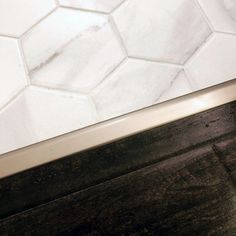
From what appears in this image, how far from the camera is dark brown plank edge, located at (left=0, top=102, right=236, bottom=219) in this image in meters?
0.96

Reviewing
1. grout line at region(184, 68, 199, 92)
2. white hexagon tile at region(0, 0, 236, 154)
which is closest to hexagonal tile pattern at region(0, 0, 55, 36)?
white hexagon tile at region(0, 0, 236, 154)

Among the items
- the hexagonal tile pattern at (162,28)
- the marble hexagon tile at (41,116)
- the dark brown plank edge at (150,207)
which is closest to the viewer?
the dark brown plank edge at (150,207)

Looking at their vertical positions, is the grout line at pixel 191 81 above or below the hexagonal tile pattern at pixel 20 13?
below

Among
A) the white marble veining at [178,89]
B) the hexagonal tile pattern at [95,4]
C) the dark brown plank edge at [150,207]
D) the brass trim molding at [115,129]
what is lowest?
the dark brown plank edge at [150,207]

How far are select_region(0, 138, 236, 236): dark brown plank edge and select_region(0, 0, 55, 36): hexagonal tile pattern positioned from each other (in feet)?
2.27

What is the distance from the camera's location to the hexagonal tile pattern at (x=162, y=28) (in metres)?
1.16

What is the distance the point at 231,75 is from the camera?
1096 mm

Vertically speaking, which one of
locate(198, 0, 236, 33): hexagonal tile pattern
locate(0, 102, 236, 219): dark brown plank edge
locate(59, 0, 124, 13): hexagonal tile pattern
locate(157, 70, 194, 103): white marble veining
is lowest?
locate(0, 102, 236, 219): dark brown plank edge

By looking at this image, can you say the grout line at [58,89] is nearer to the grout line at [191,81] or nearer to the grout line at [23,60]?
the grout line at [23,60]

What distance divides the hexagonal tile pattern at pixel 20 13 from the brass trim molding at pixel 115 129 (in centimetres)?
49

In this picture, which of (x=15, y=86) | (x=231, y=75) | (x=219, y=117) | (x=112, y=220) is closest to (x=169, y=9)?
(x=231, y=75)

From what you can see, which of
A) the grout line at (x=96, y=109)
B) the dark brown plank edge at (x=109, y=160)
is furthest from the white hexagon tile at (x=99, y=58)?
the dark brown plank edge at (x=109, y=160)

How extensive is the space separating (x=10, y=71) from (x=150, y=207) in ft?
2.28

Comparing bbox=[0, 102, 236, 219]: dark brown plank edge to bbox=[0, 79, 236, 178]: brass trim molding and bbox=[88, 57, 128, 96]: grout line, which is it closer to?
bbox=[0, 79, 236, 178]: brass trim molding
